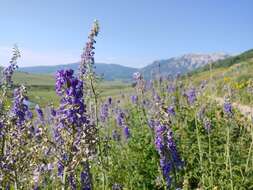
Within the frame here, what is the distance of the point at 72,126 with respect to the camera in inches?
Result: 147

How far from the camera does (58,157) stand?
365cm

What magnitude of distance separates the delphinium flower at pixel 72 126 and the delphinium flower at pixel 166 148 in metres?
1.10

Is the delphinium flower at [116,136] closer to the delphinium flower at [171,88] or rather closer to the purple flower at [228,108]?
the delphinium flower at [171,88]

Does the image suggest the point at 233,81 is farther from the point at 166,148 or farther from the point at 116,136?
the point at 166,148

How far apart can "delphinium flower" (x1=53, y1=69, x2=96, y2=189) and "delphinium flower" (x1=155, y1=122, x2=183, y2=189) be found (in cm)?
110

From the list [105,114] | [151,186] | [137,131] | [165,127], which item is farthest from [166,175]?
[105,114]

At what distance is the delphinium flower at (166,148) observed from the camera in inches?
187

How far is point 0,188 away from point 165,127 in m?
1.65

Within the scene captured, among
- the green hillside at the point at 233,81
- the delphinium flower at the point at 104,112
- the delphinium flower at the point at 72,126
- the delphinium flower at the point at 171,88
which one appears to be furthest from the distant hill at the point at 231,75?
the delphinium flower at the point at 72,126

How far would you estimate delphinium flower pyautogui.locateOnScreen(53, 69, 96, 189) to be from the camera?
3.58 m

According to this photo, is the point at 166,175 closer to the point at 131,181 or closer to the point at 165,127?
the point at 165,127

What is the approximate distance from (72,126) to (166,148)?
1400mm

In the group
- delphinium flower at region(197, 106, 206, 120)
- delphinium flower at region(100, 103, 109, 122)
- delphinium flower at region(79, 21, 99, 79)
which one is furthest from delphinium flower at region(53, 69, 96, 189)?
delphinium flower at region(100, 103, 109, 122)

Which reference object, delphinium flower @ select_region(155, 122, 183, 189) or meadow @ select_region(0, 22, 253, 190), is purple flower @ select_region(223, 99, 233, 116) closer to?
meadow @ select_region(0, 22, 253, 190)
